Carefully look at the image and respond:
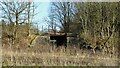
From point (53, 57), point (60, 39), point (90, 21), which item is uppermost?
point (90, 21)

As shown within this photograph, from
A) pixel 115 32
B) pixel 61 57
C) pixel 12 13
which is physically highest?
pixel 12 13

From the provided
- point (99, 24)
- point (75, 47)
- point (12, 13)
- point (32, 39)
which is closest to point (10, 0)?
point (12, 13)

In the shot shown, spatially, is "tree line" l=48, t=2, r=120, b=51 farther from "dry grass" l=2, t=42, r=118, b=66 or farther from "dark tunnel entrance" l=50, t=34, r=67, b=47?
"dry grass" l=2, t=42, r=118, b=66

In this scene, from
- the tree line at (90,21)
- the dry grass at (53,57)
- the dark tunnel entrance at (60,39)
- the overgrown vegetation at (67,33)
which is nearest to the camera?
the dry grass at (53,57)

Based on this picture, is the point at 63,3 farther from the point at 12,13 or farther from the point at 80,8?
the point at 12,13

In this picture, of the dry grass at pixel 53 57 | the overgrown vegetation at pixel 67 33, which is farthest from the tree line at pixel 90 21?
the dry grass at pixel 53 57

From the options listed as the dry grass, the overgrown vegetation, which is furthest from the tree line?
the dry grass

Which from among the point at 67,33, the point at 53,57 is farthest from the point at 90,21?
the point at 53,57

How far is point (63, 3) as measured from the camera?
124 inches

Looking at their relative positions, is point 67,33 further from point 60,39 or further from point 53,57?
point 53,57

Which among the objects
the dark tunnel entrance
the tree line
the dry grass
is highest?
the tree line

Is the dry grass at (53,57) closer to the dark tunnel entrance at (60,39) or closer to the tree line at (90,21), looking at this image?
the dark tunnel entrance at (60,39)

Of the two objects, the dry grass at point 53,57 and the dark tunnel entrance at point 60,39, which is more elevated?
the dark tunnel entrance at point 60,39

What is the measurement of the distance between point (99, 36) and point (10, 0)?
60.9 inches
